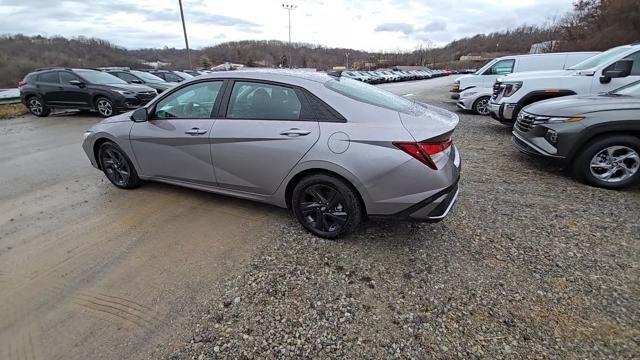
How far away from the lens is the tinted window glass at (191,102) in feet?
11.2

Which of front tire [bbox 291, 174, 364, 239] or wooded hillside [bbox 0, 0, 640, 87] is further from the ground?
wooded hillside [bbox 0, 0, 640, 87]

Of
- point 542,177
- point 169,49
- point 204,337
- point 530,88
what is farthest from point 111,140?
point 169,49

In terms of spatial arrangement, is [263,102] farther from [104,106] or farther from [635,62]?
[104,106]

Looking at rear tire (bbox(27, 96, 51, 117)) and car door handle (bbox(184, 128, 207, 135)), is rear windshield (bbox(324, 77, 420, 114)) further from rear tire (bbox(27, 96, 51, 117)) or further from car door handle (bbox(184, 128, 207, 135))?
rear tire (bbox(27, 96, 51, 117))

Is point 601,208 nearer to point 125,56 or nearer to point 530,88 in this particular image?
point 530,88

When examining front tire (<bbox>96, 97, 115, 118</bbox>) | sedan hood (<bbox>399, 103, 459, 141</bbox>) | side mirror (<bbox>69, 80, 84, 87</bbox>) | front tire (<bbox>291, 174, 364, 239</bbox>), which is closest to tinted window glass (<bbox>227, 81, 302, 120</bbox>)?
front tire (<bbox>291, 174, 364, 239</bbox>)

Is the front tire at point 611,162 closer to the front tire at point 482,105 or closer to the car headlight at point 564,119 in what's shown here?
the car headlight at point 564,119

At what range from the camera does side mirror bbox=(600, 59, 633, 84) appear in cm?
504

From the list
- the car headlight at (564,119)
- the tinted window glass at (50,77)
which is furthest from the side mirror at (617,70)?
the tinted window glass at (50,77)

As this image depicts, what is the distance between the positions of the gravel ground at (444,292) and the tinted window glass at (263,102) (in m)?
1.17

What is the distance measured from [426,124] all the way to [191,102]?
2551 mm

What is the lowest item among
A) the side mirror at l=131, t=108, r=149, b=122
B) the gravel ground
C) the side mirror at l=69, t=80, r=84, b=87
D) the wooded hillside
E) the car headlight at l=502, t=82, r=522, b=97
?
the gravel ground

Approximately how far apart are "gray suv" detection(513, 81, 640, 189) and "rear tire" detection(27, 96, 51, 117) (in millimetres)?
14152

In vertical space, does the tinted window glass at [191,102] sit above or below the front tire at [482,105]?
above
